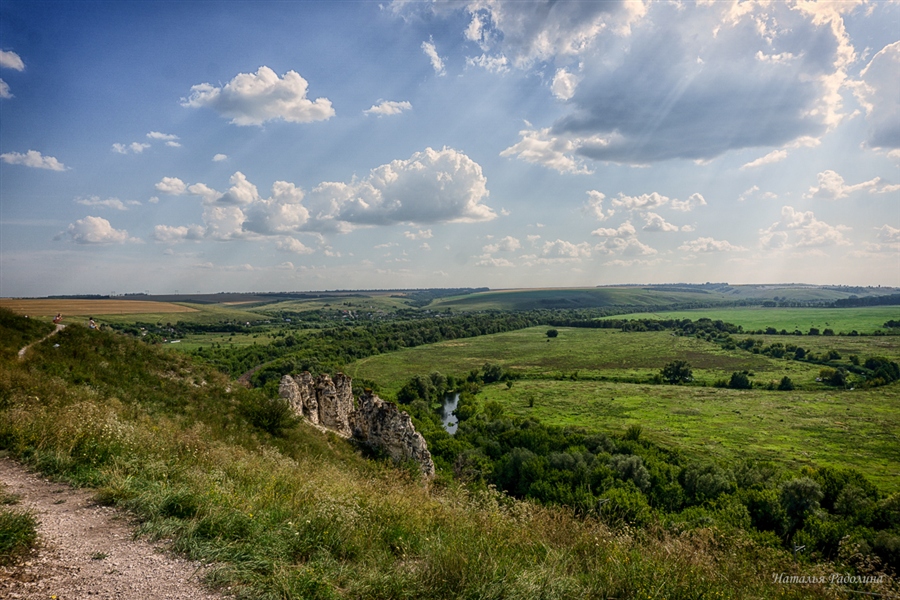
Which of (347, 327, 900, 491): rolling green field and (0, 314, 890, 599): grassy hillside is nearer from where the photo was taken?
(0, 314, 890, 599): grassy hillside

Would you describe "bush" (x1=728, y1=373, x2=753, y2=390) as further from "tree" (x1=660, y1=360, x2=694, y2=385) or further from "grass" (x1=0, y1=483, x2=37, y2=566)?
"grass" (x1=0, y1=483, x2=37, y2=566)

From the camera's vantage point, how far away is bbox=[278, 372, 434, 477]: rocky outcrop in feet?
86.9

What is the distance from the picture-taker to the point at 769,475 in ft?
120

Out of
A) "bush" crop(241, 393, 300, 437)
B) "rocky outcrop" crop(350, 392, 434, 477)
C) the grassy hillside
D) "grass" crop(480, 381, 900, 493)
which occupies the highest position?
the grassy hillside

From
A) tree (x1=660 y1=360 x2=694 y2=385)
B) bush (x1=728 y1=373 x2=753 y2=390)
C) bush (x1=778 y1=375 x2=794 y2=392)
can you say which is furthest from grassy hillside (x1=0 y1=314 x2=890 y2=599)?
bush (x1=778 y1=375 x2=794 y2=392)

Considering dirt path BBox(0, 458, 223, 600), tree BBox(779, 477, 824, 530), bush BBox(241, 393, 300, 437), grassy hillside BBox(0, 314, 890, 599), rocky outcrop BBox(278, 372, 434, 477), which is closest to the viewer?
dirt path BBox(0, 458, 223, 600)

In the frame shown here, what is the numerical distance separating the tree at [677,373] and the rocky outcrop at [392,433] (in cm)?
7197

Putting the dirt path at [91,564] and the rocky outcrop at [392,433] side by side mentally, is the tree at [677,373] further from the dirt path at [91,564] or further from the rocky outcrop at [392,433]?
the dirt path at [91,564]

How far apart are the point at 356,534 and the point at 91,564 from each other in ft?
10.6

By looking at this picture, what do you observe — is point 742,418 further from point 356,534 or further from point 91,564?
point 91,564

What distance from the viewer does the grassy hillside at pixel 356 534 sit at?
5.24 m

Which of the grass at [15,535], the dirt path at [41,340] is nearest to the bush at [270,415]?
the dirt path at [41,340]

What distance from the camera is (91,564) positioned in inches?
201

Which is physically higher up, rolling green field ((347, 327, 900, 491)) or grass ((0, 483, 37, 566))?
grass ((0, 483, 37, 566))
